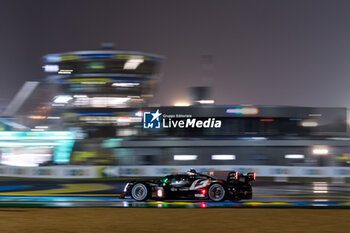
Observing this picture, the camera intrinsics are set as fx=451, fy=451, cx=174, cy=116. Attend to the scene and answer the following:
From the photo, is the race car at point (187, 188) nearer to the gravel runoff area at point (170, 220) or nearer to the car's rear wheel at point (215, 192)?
the car's rear wheel at point (215, 192)

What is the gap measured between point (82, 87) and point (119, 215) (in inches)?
2059

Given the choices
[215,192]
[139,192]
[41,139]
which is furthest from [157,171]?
[41,139]

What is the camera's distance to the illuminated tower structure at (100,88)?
6216cm

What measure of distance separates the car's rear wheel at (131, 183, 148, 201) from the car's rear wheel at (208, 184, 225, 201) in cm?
222

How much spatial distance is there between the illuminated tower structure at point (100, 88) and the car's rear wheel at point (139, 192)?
4623 cm

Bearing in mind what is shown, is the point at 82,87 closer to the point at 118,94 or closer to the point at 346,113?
the point at 118,94

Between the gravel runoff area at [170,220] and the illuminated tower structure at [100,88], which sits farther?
the illuminated tower structure at [100,88]

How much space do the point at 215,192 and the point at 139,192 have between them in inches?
103

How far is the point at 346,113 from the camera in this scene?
195 feet

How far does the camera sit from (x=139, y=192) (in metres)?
15.6

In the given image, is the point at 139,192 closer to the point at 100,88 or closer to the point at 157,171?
the point at 157,171

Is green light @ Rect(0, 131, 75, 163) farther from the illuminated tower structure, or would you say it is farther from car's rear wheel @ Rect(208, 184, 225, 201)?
car's rear wheel @ Rect(208, 184, 225, 201)

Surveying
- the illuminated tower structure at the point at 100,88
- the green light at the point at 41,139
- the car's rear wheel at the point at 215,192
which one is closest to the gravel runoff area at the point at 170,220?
the car's rear wheel at the point at 215,192

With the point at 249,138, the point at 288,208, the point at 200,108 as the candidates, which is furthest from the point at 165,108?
the point at 288,208
